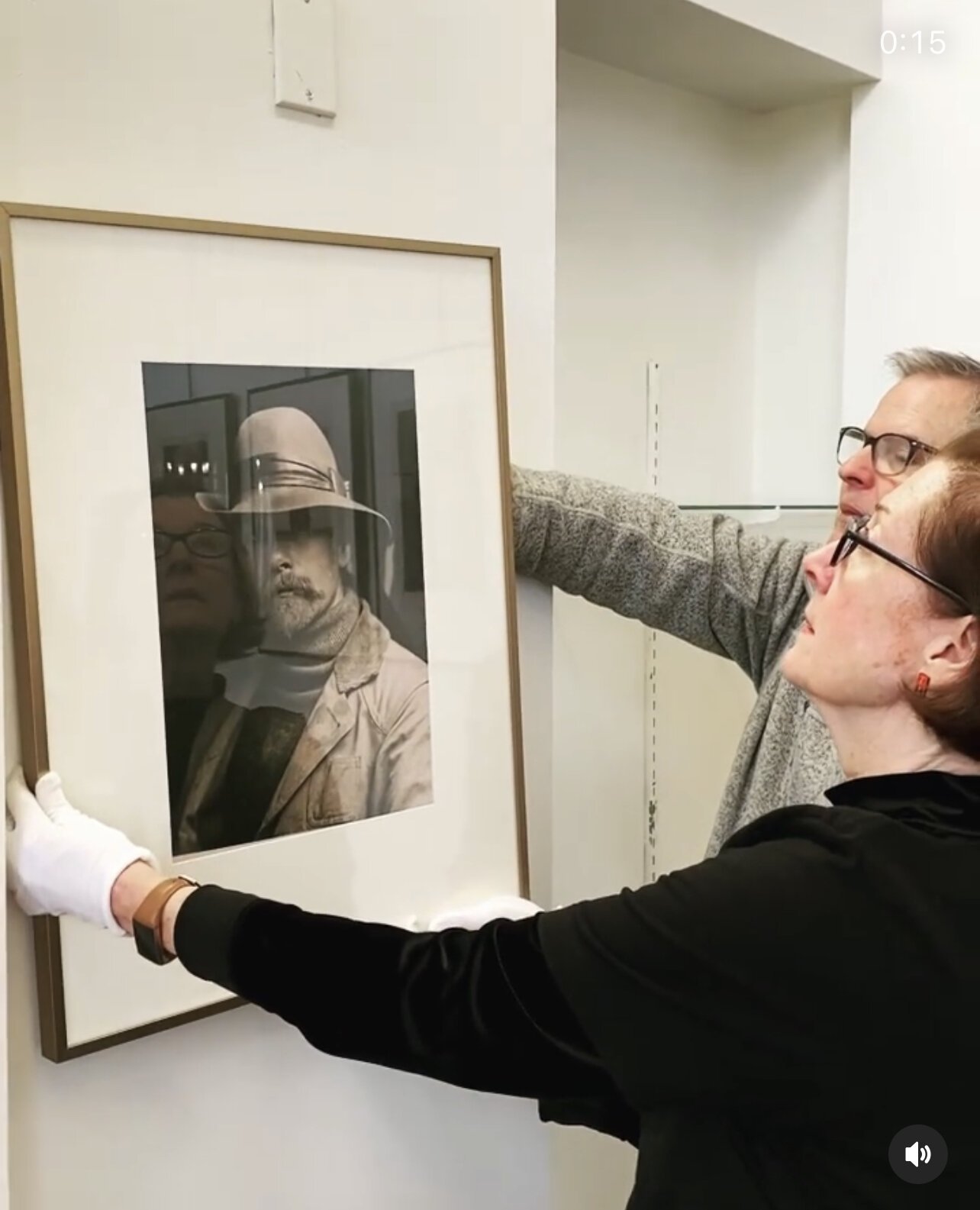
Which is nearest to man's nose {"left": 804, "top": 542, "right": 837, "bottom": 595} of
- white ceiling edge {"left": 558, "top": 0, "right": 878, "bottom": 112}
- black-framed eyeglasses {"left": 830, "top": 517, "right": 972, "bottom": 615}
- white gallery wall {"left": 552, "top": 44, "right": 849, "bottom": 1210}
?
black-framed eyeglasses {"left": 830, "top": 517, "right": 972, "bottom": 615}

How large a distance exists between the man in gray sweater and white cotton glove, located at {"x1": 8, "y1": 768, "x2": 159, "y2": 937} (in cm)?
48

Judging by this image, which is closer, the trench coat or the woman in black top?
the woman in black top

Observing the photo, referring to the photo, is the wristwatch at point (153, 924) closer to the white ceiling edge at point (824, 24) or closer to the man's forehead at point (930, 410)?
the man's forehead at point (930, 410)

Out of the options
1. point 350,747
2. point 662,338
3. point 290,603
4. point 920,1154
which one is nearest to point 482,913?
point 350,747

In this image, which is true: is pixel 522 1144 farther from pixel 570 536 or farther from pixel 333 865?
pixel 570 536

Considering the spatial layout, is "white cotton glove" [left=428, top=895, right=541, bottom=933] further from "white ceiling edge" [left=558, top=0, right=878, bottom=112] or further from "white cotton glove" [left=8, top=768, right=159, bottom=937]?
"white ceiling edge" [left=558, top=0, right=878, bottom=112]

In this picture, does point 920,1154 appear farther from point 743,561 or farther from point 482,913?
point 743,561

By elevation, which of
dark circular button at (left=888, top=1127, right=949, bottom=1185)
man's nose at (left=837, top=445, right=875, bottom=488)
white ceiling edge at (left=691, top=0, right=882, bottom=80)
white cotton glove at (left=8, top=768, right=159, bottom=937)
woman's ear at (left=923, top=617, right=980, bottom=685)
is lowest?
dark circular button at (left=888, top=1127, right=949, bottom=1185)

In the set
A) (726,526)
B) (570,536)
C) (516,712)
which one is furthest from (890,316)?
(516,712)

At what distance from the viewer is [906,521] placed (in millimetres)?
805

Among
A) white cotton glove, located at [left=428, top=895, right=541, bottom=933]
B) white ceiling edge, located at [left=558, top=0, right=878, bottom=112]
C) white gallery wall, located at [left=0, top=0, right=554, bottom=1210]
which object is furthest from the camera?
white ceiling edge, located at [left=558, top=0, right=878, bottom=112]

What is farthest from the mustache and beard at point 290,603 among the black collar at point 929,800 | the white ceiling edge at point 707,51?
the white ceiling edge at point 707,51

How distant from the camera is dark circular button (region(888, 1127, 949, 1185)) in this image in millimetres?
709

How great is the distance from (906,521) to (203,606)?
482mm
